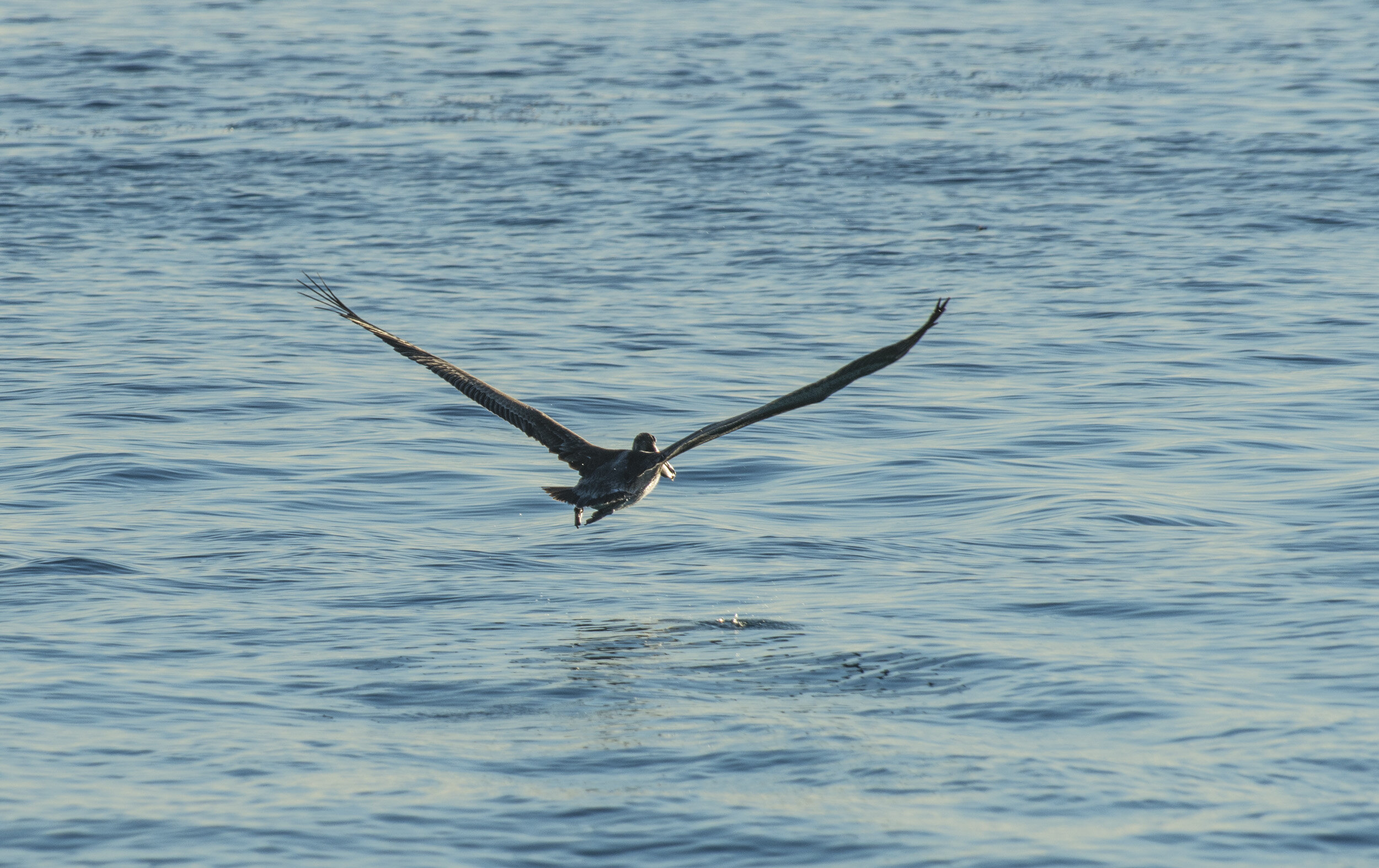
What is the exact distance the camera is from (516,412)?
10.7 metres

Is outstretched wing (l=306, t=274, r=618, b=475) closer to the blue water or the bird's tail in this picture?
the bird's tail

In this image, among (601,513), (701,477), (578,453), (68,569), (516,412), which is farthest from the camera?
(701,477)

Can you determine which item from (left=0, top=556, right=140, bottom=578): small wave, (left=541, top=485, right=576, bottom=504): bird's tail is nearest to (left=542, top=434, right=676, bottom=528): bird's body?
(left=541, top=485, right=576, bottom=504): bird's tail

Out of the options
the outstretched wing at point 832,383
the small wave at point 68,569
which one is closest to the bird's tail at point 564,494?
the outstretched wing at point 832,383

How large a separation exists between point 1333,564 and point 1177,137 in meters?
15.0

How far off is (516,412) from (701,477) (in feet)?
10.4

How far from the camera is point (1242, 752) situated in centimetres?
827

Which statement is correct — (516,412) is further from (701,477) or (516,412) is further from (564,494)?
(701,477)

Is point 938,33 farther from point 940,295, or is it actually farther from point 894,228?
point 940,295

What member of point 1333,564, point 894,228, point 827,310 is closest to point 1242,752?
point 1333,564

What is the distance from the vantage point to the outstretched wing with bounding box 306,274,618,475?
1066 cm

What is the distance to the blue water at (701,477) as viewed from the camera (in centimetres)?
802

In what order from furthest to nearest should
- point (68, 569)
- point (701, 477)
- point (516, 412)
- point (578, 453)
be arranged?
point (701, 477), point (68, 569), point (578, 453), point (516, 412)

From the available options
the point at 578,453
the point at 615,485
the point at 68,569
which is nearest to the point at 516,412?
the point at 578,453
